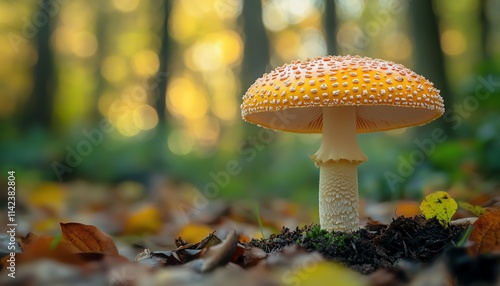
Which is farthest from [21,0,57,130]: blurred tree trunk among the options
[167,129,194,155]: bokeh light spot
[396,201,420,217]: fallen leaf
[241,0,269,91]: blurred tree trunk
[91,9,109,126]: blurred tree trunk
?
[396,201,420,217]: fallen leaf

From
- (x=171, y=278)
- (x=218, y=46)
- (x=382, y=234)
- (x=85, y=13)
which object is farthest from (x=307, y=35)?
(x=171, y=278)

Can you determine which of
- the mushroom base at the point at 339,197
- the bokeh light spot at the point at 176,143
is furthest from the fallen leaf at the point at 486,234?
the bokeh light spot at the point at 176,143

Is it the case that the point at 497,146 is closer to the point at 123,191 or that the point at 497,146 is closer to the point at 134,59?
the point at 123,191

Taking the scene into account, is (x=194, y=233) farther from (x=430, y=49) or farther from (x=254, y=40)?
(x=254, y=40)

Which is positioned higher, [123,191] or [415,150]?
[415,150]

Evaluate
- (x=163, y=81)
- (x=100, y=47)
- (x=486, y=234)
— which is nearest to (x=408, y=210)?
(x=486, y=234)
